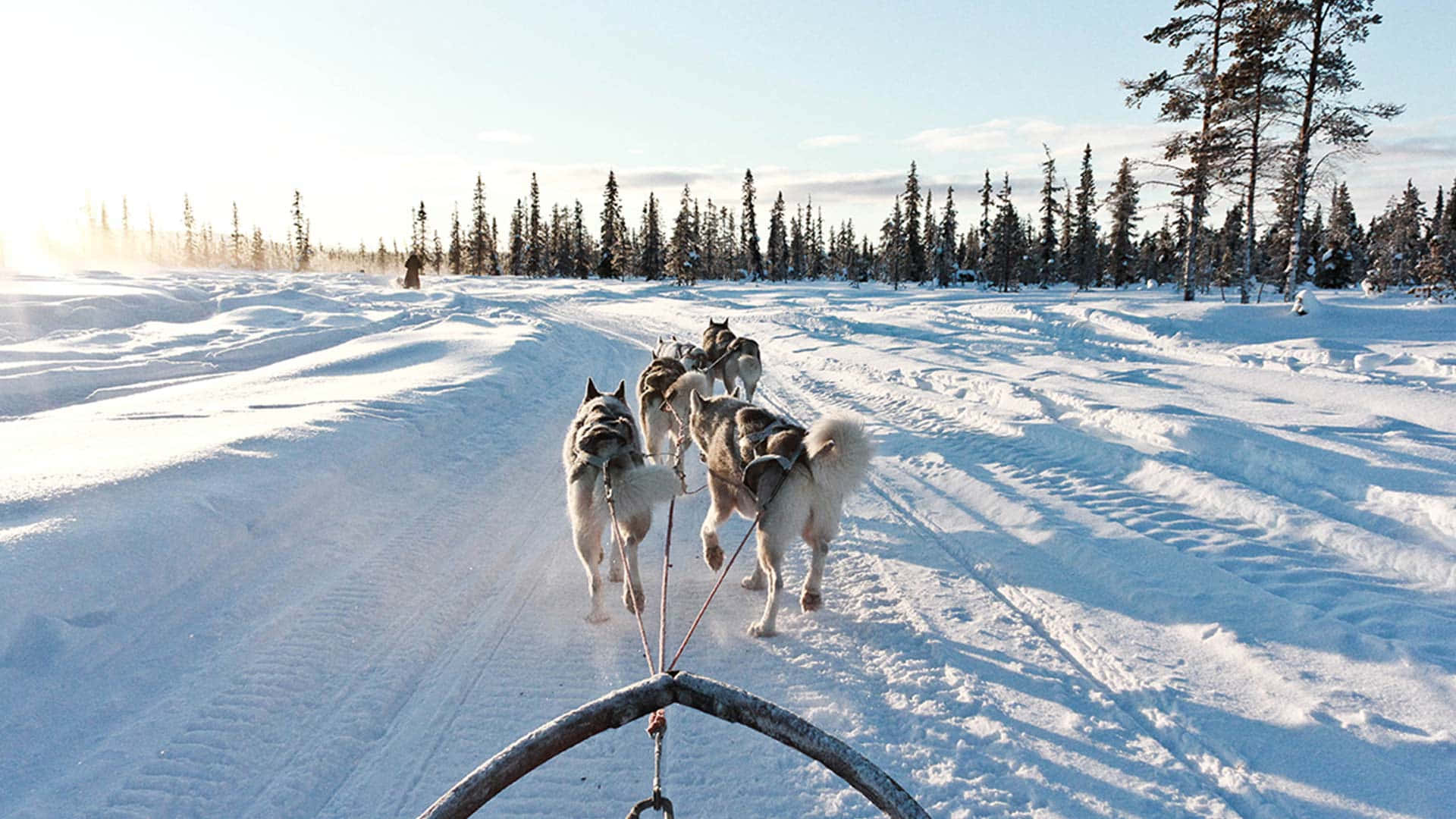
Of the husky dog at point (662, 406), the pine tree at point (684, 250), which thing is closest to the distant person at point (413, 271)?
the pine tree at point (684, 250)

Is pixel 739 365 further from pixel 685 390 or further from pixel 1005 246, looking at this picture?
pixel 1005 246

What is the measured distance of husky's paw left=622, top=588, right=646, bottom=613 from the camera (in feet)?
14.5

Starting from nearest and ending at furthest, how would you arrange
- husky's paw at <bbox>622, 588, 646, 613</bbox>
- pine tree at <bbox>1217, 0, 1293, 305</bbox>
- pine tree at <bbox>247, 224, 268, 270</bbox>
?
husky's paw at <bbox>622, 588, 646, 613</bbox> → pine tree at <bbox>1217, 0, 1293, 305</bbox> → pine tree at <bbox>247, 224, 268, 270</bbox>

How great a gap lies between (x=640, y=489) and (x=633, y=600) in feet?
2.90

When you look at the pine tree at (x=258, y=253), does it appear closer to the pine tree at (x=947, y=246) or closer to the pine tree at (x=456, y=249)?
the pine tree at (x=456, y=249)

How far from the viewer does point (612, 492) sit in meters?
4.27

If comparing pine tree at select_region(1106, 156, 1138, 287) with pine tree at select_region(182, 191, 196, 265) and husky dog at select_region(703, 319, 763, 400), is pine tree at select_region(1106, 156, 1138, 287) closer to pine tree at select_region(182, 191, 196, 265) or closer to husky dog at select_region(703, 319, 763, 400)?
husky dog at select_region(703, 319, 763, 400)

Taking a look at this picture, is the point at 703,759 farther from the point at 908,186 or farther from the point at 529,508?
the point at 908,186

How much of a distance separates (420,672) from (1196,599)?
4997 mm

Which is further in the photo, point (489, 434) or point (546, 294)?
point (546, 294)

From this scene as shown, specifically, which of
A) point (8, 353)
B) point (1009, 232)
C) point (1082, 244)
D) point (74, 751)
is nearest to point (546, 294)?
point (8, 353)

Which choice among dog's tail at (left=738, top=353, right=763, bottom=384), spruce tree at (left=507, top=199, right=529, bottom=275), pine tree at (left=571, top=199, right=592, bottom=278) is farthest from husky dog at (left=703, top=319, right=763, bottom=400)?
spruce tree at (left=507, top=199, right=529, bottom=275)

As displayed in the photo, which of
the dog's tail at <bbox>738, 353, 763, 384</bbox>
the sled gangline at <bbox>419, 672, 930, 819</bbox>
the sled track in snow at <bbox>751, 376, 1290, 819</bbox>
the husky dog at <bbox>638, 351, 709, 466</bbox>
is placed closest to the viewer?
the sled gangline at <bbox>419, 672, 930, 819</bbox>

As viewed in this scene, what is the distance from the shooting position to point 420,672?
13.1 ft
